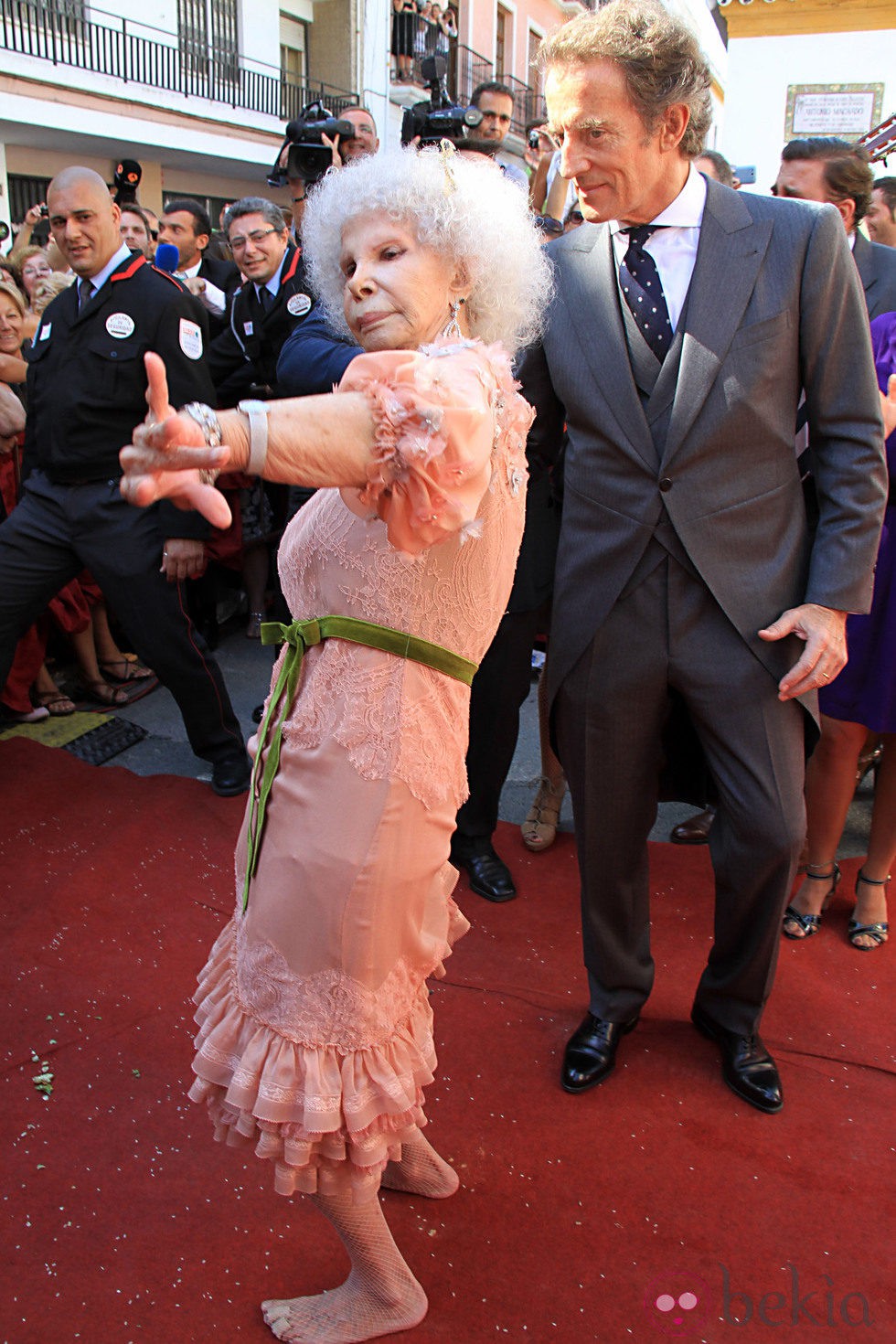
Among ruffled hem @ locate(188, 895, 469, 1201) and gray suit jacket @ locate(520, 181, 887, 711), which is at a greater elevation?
gray suit jacket @ locate(520, 181, 887, 711)

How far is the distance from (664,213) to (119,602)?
7.48 ft

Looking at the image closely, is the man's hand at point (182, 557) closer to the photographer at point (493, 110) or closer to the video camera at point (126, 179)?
the photographer at point (493, 110)

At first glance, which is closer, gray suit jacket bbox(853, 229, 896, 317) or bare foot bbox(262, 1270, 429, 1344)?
bare foot bbox(262, 1270, 429, 1344)

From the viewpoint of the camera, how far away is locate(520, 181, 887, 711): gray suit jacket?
1.96 metres

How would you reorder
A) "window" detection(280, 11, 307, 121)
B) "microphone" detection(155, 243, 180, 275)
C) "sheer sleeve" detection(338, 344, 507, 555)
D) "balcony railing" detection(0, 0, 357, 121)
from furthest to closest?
"window" detection(280, 11, 307, 121), "balcony railing" detection(0, 0, 357, 121), "microphone" detection(155, 243, 180, 275), "sheer sleeve" detection(338, 344, 507, 555)

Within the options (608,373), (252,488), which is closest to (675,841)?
(608,373)

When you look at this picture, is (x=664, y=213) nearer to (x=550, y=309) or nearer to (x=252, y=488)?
(x=550, y=309)

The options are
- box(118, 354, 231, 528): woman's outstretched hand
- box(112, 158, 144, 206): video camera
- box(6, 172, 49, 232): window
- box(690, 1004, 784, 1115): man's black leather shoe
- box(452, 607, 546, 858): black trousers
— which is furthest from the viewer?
box(6, 172, 49, 232): window

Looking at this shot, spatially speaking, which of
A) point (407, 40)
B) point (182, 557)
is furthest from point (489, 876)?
point (407, 40)

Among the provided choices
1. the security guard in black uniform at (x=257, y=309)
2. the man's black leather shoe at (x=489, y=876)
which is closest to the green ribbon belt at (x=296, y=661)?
the man's black leather shoe at (x=489, y=876)

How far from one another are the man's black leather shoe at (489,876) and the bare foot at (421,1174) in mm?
1127

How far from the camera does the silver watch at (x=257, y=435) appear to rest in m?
1.11

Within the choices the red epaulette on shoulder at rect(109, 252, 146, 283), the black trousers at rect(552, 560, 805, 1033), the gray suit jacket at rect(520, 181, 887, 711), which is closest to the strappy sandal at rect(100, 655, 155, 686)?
the red epaulette on shoulder at rect(109, 252, 146, 283)

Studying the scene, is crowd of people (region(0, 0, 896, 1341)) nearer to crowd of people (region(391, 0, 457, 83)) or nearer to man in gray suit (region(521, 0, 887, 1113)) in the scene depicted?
man in gray suit (region(521, 0, 887, 1113))
